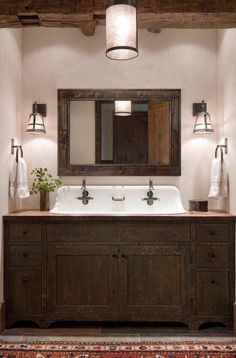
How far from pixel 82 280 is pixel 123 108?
1.54 metres

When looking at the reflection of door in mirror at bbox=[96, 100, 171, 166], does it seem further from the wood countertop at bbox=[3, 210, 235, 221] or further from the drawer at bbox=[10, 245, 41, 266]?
the drawer at bbox=[10, 245, 41, 266]

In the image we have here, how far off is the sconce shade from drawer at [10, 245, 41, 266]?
1.38 meters

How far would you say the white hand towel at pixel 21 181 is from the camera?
282cm

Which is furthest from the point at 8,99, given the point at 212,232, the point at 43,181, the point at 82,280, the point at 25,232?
the point at 212,232

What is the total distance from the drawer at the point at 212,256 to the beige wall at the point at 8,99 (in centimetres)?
152

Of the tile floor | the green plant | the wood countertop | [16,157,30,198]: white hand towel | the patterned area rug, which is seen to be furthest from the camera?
the green plant

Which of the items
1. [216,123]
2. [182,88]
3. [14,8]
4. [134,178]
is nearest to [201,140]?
[216,123]

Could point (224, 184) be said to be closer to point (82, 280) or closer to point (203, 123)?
point (203, 123)

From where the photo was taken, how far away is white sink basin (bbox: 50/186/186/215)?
3025 millimetres

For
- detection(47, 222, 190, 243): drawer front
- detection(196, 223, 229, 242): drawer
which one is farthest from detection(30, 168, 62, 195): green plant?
detection(196, 223, 229, 242): drawer

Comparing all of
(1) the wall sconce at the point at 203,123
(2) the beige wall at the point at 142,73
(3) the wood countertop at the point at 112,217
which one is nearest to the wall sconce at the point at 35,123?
(2) the beige wall at the point at 142,73

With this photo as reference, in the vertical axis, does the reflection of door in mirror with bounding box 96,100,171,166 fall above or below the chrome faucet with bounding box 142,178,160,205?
above

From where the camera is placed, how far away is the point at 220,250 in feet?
8.55

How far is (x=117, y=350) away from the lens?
2299mm
